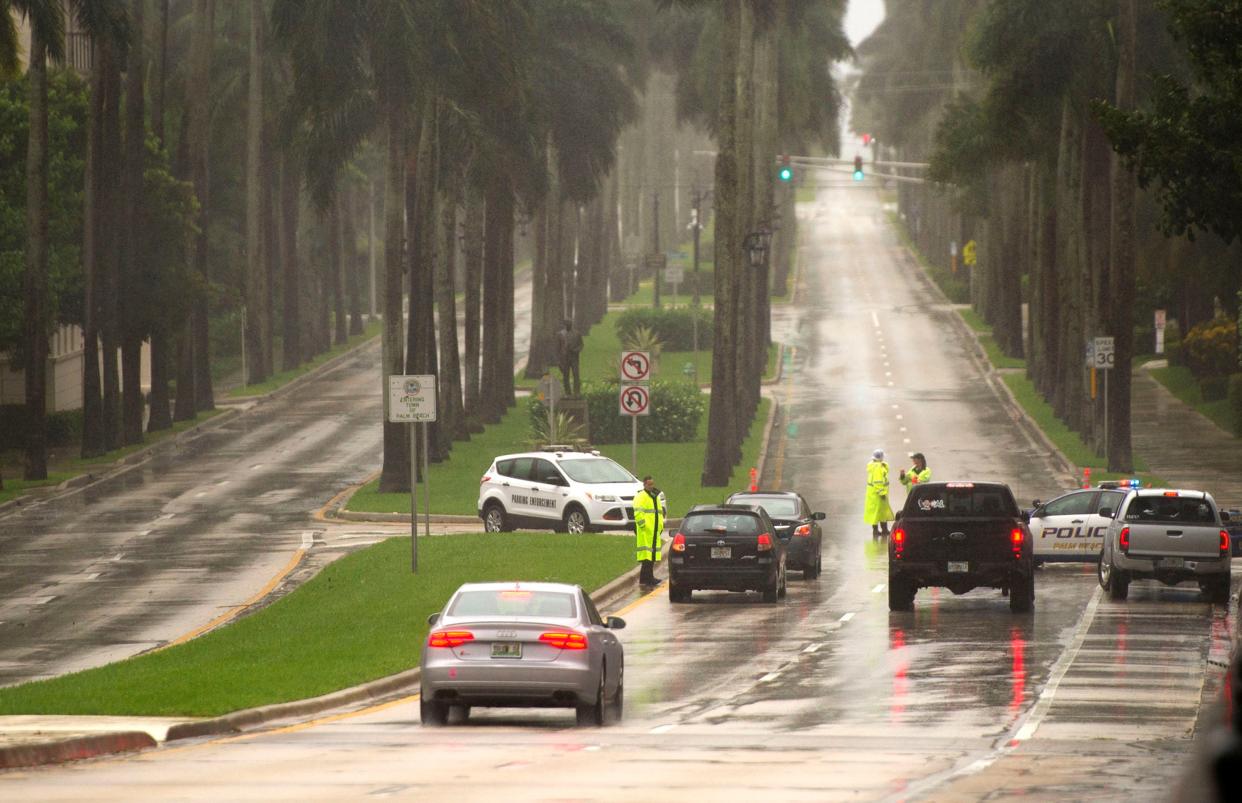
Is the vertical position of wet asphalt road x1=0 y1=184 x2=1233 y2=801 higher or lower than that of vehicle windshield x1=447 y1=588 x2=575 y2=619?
lower

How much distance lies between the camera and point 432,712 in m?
18.0

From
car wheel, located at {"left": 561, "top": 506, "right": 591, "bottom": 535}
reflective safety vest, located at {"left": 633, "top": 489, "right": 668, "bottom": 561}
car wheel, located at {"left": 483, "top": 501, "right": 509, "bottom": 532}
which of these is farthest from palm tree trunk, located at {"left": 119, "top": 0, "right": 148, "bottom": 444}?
reflective safety vest, located at {"left": 633, "top": 489, "right": 668, "bottom": 561}

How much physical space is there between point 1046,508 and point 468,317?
106 feet

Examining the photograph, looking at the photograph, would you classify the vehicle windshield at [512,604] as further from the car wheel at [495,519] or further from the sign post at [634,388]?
the sign post at [634,388]

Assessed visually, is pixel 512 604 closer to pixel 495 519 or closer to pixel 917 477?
pixel 495 519

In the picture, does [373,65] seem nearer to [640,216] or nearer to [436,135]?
[436,135]

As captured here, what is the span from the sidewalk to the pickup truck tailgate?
16.1 m

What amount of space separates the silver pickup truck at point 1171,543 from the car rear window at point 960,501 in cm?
216

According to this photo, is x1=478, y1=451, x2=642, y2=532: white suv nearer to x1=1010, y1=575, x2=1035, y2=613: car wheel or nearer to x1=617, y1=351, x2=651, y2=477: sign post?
x1=617, y1=351, x2=651, y2=477: sign post

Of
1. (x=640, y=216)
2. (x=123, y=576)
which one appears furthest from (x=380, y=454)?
(x=640, y=216)

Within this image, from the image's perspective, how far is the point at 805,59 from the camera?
247ft

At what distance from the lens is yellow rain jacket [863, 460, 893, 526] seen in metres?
39.9

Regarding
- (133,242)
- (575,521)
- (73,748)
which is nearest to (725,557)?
(575,521)

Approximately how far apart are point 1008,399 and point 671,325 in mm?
21479
